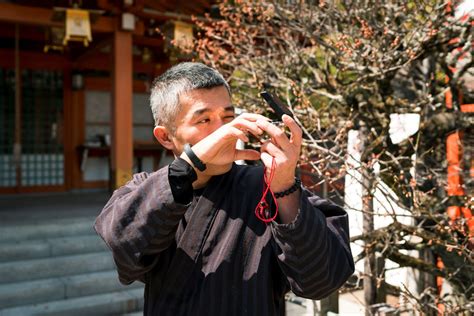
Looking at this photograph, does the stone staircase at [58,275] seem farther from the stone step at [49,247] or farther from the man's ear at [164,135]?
the man's ear at [164,135]

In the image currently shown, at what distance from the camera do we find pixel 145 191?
1468mm

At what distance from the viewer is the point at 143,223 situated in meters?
1.44

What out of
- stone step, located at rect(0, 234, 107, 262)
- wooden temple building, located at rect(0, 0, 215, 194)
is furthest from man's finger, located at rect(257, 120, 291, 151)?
wooden temple building, located at rect(0, 0, 215, 194)

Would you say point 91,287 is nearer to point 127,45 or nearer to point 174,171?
point 127,45

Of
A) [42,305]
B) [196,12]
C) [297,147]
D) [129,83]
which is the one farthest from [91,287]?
[297,147]

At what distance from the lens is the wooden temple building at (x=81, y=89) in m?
7.60

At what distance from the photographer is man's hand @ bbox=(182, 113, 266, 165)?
130 centimetres

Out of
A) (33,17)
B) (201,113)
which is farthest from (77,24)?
(201,113)

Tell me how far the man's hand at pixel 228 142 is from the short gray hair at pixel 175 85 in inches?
10.2

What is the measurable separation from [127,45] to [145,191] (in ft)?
22.1

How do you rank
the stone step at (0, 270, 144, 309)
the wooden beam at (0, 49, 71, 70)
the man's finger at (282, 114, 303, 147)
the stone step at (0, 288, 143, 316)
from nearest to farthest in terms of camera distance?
1. the man's finger at (282, 114, 303, 147)
2. the stone step at (0, 288, 143, 316)
3. the stone step at (0, 270, 144, 309)
4. the wooden beam at (0, 49, 71, 70)

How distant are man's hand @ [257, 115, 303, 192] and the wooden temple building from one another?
6009mm

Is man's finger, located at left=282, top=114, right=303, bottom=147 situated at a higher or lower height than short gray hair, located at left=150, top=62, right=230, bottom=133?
lower

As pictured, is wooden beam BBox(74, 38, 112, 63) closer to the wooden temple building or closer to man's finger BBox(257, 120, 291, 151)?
the wooden temple building
